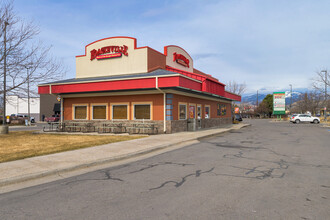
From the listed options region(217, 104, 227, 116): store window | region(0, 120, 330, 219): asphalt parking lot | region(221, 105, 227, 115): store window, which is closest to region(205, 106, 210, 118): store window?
region(217, 104, 227, 116): store window

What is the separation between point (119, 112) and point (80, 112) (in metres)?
4.46

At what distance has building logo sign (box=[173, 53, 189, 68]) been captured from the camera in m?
23.7

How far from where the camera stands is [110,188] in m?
5.27

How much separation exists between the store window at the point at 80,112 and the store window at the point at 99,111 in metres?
1.15

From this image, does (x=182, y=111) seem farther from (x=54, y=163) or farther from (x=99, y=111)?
(x=54, y=163)

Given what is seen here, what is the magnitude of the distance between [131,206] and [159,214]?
630 mm

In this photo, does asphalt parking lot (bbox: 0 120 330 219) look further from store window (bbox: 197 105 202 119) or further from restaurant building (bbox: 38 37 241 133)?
store window (bbox: 197 105 202 119)

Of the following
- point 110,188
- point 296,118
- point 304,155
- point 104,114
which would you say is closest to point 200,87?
point 104,114

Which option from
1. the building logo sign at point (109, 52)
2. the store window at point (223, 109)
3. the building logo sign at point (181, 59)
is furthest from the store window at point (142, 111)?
the store window at point (223, 109)

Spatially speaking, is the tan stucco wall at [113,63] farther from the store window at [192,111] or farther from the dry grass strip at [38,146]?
the dry grass strip at [38,146]

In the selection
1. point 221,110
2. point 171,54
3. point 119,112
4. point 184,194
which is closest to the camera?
point 184,194

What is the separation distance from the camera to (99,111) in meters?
20.6

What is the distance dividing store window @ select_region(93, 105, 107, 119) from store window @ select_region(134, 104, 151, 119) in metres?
3.15

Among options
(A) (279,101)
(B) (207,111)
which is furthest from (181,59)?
(A) (279,101)
